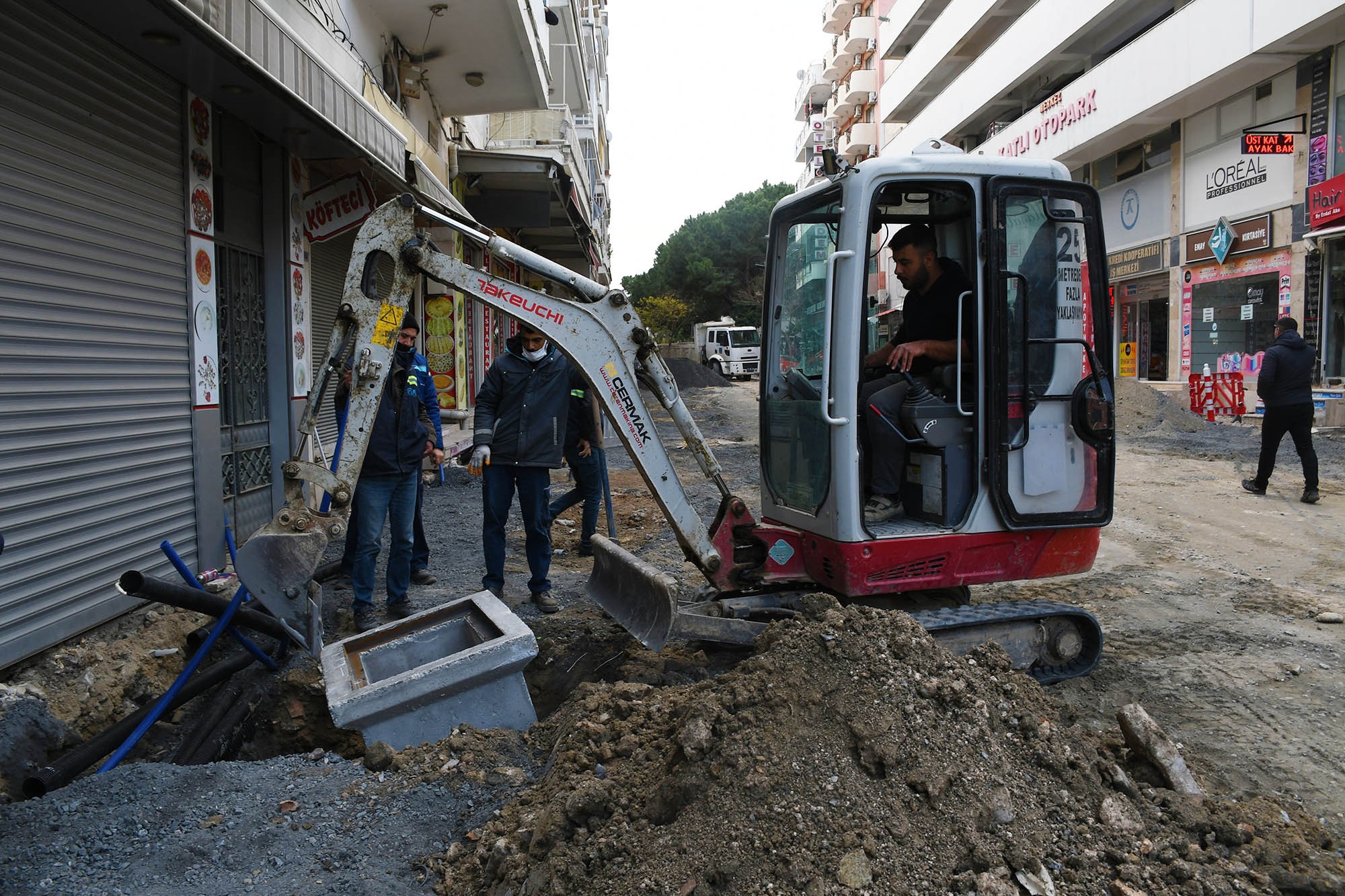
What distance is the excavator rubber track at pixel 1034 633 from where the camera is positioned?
14.7ft

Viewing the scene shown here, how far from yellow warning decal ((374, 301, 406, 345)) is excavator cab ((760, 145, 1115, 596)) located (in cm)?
196

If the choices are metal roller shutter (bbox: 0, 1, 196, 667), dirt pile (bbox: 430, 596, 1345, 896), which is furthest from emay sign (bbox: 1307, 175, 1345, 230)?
metal roller shutter (bbox: 0, 1, 196, 667)

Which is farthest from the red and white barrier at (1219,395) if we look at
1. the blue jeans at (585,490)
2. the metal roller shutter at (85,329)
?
the metal roller shutter at (85,329)

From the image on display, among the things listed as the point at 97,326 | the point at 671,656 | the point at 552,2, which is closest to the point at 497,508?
the point at 671,656

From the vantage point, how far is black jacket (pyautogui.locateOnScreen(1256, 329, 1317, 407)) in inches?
375

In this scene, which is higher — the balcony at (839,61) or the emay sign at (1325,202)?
the balcony at (839,61)

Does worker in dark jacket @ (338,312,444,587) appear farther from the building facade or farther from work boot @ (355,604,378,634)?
the building facade

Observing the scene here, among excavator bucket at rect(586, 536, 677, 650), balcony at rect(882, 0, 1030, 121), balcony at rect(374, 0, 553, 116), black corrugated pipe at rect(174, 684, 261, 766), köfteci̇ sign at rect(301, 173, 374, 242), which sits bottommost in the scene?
black corrugated pipe at rect(174, 684, 261, 766)

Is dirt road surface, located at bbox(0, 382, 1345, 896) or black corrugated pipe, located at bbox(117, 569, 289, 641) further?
black corrugated pipe, located at bbox(117, 569, 289, 641)

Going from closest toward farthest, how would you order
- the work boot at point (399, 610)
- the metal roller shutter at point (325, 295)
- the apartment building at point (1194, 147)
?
1. the work boot at point (399, 610)
2. the metal roller shutter at point (325, 295)
3. the apartment building at point (1194, 147)

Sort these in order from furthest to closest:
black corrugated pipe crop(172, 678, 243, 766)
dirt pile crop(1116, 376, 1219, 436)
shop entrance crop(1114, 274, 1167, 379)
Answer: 1. shop entrance crop(1114, 274, 1167, 379)
2. dirt pile crop(1116, 376, 1219, 436)
3. black corrugated pipe crop(172, 678, 243, 766)

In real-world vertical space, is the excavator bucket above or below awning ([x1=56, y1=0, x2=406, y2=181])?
below

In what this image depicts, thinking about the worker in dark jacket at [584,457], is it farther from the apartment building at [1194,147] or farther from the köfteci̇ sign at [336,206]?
the apartment building at [1194,147]

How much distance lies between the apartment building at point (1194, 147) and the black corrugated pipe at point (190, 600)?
56.7 ft
